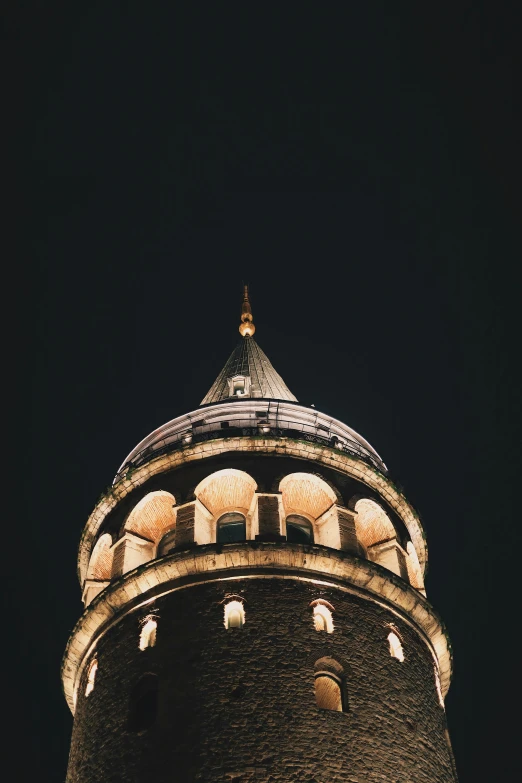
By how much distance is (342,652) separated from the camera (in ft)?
80.4

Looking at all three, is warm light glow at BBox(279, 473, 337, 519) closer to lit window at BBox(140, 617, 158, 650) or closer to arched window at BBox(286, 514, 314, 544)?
arched window at BBox(286, 514, 314, 544)

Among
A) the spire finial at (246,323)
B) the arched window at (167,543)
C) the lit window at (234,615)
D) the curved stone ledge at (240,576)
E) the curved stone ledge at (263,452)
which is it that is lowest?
the lit window at (234,615)

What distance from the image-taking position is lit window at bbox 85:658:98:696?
25.8 metres

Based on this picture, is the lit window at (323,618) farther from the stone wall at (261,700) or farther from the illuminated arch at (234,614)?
the illuminated arch at (234,614)

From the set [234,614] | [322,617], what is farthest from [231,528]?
[322,617]

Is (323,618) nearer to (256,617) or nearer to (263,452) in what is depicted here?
(256,617)

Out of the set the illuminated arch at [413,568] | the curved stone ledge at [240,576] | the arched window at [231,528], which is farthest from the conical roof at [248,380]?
the curved stone ledge at [240,576]

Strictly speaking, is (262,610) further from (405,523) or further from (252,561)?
(405,523)

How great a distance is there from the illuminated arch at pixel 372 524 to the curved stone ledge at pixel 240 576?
2695 mm

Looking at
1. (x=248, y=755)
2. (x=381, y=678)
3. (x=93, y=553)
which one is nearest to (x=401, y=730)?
(x=381, y=678)

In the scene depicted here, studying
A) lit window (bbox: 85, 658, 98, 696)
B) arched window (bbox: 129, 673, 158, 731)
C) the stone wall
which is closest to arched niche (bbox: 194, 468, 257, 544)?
the stone wall

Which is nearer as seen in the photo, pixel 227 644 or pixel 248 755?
pixel 248 755

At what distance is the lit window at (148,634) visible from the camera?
82.3ft

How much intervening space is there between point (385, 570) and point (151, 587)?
234 inches
